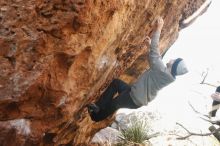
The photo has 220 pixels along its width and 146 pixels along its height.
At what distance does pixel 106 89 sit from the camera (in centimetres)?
561

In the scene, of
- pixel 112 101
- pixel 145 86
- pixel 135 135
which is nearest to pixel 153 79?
pixel 145 86

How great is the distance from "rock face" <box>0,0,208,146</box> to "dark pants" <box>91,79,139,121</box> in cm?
18

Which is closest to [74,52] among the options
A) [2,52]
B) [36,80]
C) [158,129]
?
[36,80]

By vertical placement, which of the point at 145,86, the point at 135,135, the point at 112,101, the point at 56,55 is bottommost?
the point at 135,135

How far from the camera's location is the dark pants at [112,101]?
5.25 m

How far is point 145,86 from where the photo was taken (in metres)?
5.16

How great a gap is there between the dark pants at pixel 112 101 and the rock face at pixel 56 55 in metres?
0.18

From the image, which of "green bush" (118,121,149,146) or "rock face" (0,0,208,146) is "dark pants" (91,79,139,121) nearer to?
"rock face" (0,0,208,146)

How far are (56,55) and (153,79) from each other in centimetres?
176

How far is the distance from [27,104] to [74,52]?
37.7 inches

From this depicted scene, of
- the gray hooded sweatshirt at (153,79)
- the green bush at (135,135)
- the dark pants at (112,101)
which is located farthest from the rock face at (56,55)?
the green bush at (135,135)

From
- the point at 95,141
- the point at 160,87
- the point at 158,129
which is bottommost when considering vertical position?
the point at 158,129

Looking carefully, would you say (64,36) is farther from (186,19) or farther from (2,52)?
(186,19)

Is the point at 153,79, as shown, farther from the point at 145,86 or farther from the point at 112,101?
the point at 112,101
